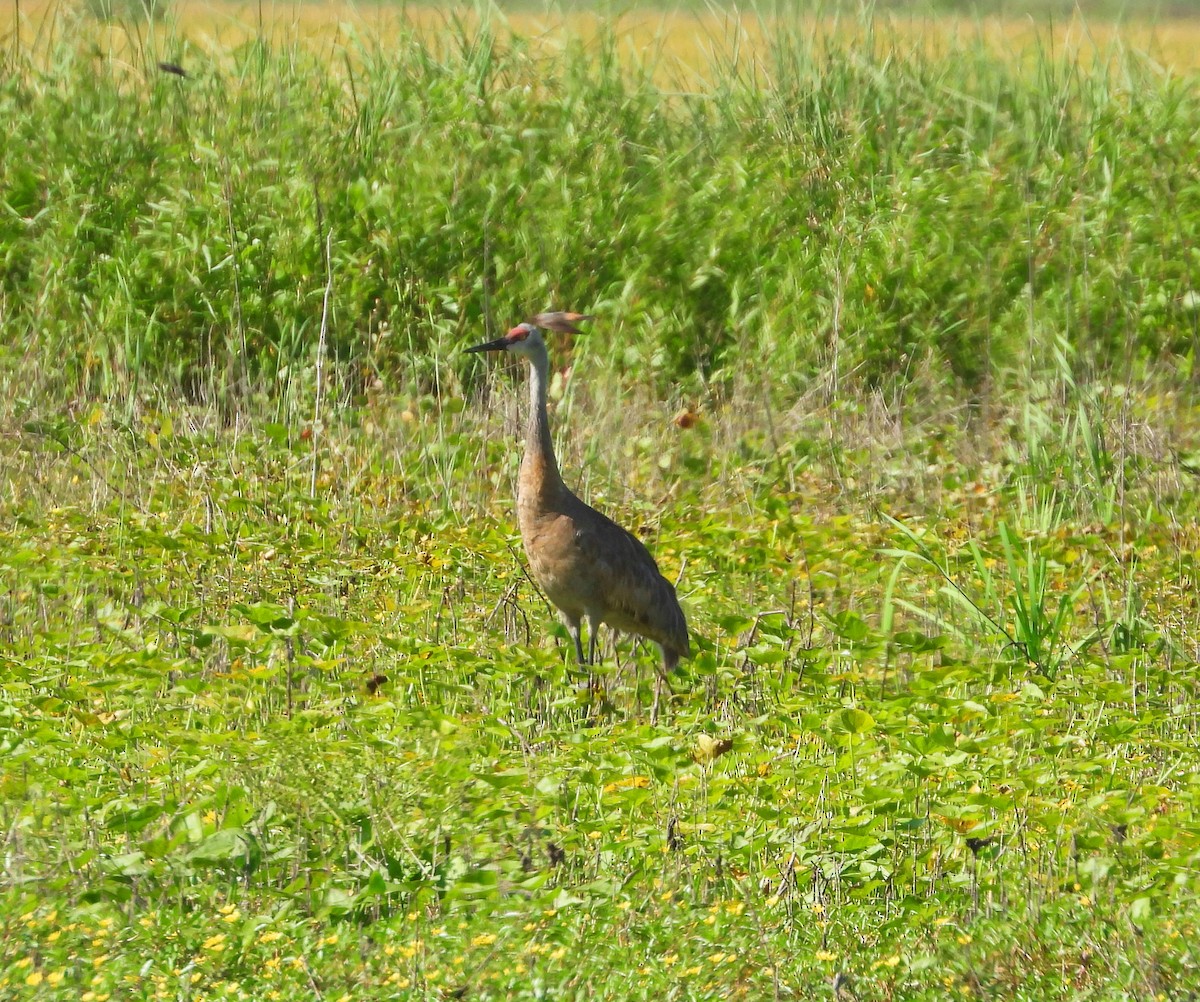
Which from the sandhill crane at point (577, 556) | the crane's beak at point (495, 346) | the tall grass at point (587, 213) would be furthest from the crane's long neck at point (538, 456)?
the tall grass at point (587, 213)

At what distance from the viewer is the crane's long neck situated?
20.8ft

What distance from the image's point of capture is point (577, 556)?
20.3 feet

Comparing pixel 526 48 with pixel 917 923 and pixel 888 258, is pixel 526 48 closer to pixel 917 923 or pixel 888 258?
pixel 888 258

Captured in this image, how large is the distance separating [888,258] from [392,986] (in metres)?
6.77

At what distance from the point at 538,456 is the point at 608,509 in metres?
1.50

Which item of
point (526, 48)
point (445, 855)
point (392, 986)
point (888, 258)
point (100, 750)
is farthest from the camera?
point (526, 48)

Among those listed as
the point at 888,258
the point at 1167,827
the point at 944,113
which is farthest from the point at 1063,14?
the point at 1167,827

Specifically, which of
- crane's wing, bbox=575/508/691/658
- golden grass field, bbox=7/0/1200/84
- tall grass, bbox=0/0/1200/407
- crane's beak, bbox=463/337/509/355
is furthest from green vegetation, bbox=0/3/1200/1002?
crane's beak, bbox=463/337/509/355

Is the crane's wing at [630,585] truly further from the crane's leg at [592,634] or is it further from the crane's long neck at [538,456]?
the crane's long neck at [538,456]

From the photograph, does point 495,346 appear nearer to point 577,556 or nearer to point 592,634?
point 577,556

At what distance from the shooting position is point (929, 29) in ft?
37.3

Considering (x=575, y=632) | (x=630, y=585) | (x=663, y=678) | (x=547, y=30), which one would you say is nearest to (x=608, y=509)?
(x=575, y=632)

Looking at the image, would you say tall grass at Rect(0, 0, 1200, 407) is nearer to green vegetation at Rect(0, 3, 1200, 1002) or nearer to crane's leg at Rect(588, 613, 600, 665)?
green vegetation at Rect(0, 3, 1200, 1002)

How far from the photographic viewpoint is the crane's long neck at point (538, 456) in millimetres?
6328
